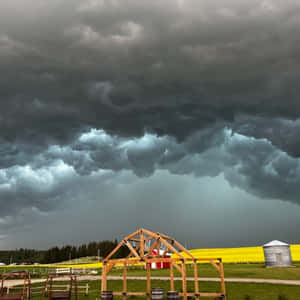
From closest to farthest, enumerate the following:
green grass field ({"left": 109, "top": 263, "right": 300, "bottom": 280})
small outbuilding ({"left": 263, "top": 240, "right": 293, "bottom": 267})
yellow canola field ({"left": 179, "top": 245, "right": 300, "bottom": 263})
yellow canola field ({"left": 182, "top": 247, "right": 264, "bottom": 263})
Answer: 1. green grass field ({"left": 109, "top": 263, "right": 300, "bottom": 280})
2. small outbuilding ({"left": 263, "top": 240, "right": 293, "bottom": 267})
3. yellow canola field ({"left": 179, "top": 245, "right": 300, "bottom": 263})
4. yellow canola field ({"left": 182, "top": 247, "right": 264, "bottom": 263})

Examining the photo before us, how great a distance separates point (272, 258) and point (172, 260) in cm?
4208

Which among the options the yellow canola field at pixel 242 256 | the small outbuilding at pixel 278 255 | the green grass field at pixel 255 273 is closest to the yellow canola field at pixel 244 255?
the yellow canola field at pixel 242 256

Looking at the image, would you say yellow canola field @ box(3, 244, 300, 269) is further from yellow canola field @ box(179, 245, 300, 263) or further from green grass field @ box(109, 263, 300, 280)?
green grass field @ box(109, 263, 300, 280)

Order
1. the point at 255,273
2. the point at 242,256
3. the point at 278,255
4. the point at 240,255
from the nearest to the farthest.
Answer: the point at 255,273 < the point at 278,255 < the point at 242,256 < the point at 240,255

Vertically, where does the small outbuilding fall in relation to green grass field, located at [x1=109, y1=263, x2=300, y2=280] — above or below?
above

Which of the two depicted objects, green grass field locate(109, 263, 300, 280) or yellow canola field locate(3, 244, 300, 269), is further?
yellow canola field locate(3, 244, 300, 269)

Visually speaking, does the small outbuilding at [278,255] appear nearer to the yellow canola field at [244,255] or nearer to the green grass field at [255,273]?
the green grass field at [255,273]

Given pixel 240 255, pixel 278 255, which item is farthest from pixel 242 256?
pixel 278 255

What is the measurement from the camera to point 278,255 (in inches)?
2137

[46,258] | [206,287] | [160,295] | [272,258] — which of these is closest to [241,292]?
[206,287]

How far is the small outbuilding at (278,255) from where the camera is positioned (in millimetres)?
54188

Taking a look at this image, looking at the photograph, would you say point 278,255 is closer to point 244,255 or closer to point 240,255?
point 244,255

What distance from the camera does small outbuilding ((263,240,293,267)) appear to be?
5419 centimetres

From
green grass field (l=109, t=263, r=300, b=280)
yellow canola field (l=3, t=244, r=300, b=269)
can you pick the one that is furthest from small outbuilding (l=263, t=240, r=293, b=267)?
yellow canola field (l=3, t=244, r=300, b=269)
